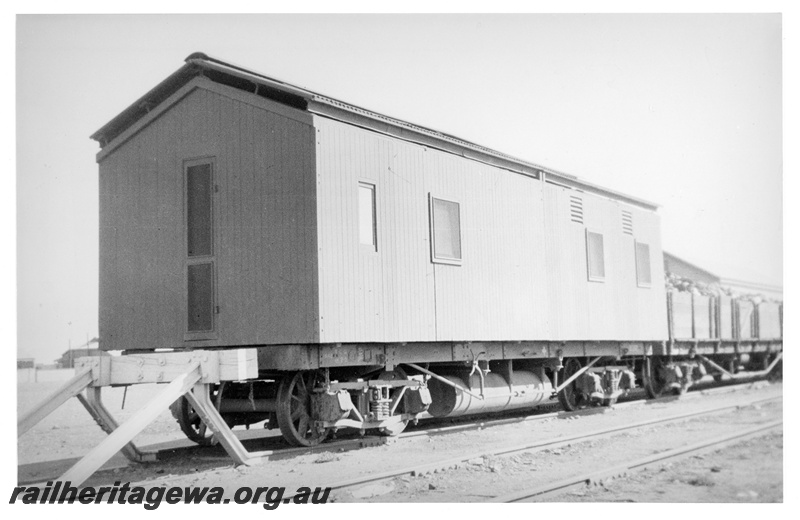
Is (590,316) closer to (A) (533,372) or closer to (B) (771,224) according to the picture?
(A) (533,372)

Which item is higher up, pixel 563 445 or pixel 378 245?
pixel 378 245

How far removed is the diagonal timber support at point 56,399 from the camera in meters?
7.87

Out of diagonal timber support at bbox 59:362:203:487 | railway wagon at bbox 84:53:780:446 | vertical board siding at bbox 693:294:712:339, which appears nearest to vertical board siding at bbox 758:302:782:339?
vertical board siding at bbox 693:294:712:339

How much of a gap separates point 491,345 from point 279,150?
476 centimetres

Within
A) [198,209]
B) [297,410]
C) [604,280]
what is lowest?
[297,410]

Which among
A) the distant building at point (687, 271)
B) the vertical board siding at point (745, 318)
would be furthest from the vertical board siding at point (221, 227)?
the distant building at point (687, 271)

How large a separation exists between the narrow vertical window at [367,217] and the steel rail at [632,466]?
3.76 metres

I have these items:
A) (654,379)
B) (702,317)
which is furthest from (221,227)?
(702,317)

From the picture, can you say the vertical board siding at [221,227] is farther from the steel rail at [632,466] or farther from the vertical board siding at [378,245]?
the steel rail at [632,466]

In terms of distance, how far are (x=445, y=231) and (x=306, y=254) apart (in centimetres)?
268

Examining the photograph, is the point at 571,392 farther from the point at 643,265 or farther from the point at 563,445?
the point at 563,445

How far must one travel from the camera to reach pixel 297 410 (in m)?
10.0

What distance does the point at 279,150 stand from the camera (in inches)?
376

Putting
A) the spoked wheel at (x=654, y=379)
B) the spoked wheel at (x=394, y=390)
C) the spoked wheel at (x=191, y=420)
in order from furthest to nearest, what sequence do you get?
the spoked wheel at (x=654, y=379), the spoked wheel at (x=394, y=390), the spoked wheel at (x=191, y=420)
